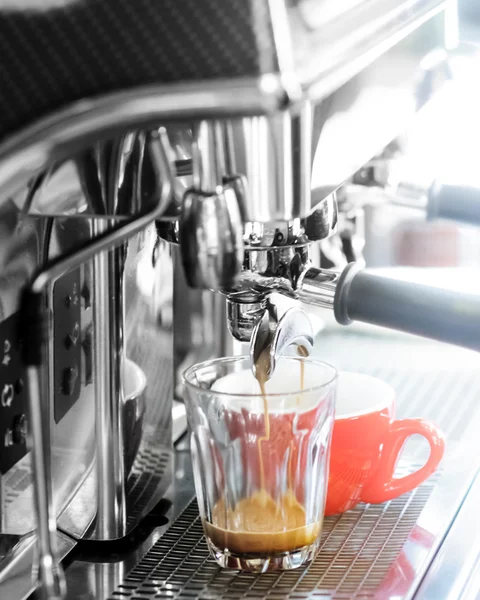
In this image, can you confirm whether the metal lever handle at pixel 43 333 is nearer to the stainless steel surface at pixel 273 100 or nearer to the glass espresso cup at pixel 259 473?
the stainless steel surface at pixel 273 100

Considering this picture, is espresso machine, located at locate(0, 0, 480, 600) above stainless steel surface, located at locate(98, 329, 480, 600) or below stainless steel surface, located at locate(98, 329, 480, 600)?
above

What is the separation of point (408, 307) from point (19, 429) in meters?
0.20

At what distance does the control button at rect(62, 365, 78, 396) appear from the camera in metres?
0.52

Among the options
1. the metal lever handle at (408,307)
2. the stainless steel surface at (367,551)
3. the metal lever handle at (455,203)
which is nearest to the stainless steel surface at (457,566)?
the stainless steel surface at (367,551)

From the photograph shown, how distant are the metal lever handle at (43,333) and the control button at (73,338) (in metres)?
0.18

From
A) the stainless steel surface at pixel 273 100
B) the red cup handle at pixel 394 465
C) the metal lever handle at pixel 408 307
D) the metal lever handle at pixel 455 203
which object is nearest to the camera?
the stainless steel surface at pixel 273 100

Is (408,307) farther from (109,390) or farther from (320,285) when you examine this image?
(109,390)

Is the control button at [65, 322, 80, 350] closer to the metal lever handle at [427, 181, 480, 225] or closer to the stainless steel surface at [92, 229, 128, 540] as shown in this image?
the stainless steel surface at [92, 229, 128, 540]


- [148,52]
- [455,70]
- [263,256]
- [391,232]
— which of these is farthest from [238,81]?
[391,232]

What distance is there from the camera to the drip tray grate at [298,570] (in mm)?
476

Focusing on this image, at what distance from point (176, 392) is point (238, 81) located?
466mm

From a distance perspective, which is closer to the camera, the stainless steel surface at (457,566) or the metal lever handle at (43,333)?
the metal lever handle at (43,333)

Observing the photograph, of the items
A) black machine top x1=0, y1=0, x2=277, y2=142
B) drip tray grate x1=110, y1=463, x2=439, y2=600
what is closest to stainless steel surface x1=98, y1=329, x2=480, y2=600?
drip tray grate x1=110, y1=463, x2=439, y2=600

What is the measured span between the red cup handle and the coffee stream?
75mm
